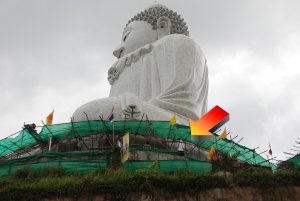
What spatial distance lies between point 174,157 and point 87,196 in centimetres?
310

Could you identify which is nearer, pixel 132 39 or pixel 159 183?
pixel 159 183

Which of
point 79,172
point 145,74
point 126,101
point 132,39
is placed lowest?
point 79,172

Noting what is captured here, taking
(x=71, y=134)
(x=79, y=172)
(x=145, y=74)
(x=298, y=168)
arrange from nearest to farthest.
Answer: (x=298, y=168) → (x=79, y=172) → (x=71, y=134) → (x=145, y=74)

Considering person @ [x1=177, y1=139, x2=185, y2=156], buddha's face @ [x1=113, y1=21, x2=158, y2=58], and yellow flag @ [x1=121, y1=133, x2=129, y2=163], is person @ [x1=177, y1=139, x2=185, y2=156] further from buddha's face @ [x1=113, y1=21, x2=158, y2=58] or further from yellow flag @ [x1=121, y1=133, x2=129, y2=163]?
buddha's face @ [x1=113, y1=21, x2=158, y2=58]

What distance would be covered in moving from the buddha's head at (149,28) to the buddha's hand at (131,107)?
4737mm

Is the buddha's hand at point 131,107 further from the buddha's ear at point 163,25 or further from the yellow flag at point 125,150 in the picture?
the buddha's ear at point 163,25

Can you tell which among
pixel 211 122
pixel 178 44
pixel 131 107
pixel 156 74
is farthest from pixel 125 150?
pixel 178 44

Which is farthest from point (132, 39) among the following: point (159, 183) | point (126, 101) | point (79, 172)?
point (159, 183)

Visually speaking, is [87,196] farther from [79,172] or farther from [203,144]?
[203,144]

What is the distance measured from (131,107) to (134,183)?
4034 millimetres

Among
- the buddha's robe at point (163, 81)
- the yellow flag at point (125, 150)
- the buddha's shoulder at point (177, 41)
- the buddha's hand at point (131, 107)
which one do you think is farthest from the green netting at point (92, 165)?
the buddha's shoulder at point (177, 41)

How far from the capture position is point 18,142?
39.2ft

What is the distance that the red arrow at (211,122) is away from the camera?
882cm

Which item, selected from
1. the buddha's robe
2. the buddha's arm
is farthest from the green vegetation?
the buddha's arm
